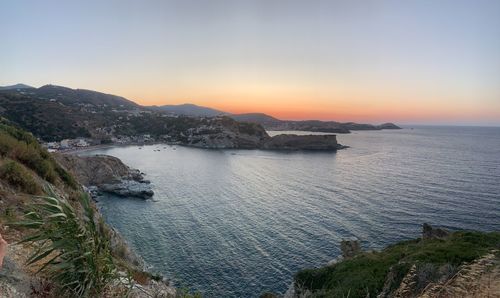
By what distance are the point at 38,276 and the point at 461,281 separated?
6.95 m

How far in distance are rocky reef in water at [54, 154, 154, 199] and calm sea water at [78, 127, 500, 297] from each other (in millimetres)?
2982

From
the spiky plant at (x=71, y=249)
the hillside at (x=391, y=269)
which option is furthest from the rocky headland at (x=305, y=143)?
the spiky plant at (x=71, y=249)

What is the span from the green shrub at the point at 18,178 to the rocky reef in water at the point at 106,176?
43509 mm

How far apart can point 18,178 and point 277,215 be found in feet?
117

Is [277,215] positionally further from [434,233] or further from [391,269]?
[391,269]

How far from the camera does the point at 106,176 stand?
67625 millimetres

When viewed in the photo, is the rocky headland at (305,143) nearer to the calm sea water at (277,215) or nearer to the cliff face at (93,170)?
the calm sea water at (277,215)

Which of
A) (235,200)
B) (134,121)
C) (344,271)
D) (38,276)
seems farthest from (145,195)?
(134,121)

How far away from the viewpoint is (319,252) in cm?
3322

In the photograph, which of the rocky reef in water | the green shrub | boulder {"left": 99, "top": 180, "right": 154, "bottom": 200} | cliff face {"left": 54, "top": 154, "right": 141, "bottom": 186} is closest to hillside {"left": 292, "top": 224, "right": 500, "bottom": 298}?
the green shrub

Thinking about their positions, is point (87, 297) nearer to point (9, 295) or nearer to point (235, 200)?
point (9, 295)

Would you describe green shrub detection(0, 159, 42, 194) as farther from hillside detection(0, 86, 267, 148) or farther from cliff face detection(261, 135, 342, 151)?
cliff face detection(261, 135, 342, 151)

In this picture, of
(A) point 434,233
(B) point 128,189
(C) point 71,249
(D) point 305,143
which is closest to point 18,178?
(C) point 71,249

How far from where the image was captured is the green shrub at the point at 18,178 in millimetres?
13797
